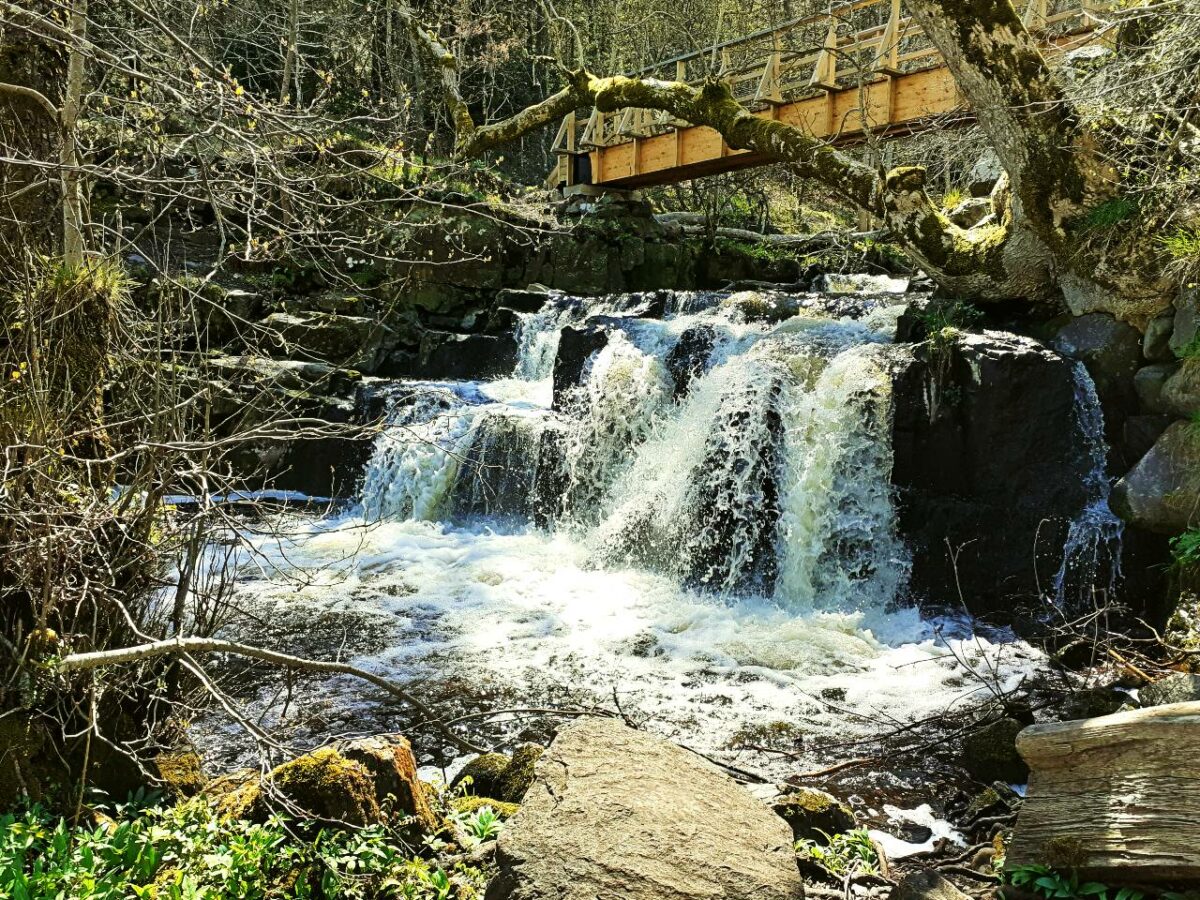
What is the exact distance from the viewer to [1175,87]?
6.48 metres

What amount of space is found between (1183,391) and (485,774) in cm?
523

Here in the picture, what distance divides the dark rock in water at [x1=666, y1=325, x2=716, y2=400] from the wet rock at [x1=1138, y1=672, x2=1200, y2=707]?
5875 mm

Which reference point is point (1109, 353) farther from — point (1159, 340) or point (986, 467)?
point (986, 467)

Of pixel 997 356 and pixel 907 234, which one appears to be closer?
pixel 997 356

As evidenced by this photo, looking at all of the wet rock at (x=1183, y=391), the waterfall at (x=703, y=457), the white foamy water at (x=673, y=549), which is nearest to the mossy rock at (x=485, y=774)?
the white foamy water at (x=673, y=549)

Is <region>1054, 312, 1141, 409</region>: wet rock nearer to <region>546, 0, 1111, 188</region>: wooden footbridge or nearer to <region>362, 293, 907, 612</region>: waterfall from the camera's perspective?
<region>362, 293, 907, 612</region>: waterfall

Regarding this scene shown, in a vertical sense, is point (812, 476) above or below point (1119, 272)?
below

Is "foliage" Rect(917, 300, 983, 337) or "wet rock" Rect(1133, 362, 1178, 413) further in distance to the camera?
"foliage" Rect(917, 300, 983, 337)

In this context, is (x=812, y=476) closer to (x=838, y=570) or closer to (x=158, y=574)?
(x=838, y=570)

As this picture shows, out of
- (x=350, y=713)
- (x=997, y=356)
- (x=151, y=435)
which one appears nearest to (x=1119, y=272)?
(x=997, y=356)

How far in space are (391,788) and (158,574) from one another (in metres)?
1.33

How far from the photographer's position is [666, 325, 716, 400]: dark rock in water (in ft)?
31.1

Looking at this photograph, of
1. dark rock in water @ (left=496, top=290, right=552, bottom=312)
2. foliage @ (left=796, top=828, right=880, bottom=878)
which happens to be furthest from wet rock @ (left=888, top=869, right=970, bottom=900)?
dark rock in water @ (left=496, top=290, right=552, bottom=312)

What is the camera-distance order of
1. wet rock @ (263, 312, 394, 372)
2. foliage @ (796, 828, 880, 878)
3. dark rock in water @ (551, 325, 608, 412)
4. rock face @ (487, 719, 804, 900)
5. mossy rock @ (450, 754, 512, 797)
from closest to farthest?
rock face @ (487, 719, 804, 900)
foliage @ (796, 828, 880, 878)
mossy rock @ (450, 754, 512, 797)
dark rock in water @ (551, 325, 608, 412)
wet rock @ (263, 312, 394, 372)
